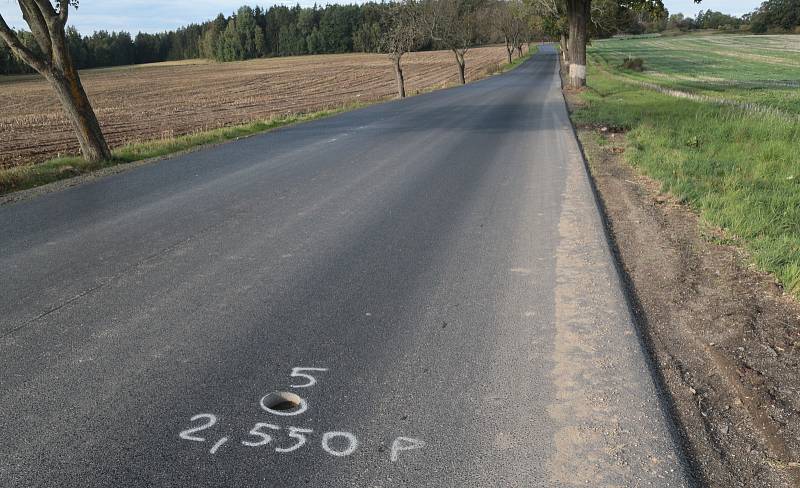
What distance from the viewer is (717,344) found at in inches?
142

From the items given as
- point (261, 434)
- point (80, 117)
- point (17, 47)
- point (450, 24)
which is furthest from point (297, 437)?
point (450, 24)

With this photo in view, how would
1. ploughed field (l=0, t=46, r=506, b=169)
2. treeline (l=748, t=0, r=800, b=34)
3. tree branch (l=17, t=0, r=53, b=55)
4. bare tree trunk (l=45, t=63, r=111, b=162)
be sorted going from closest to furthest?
tree branch (l=17, t=0, r=53, b=55) → bare tree trunk (l=45, t=63, r=111, b=162) → ploughed field (l=0, t=46, r=506, b=169) → treeline (l=748, t=0, r=800, b=34)

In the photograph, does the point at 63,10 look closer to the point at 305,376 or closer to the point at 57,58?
the point at 57,58

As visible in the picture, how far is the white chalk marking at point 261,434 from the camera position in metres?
2.75

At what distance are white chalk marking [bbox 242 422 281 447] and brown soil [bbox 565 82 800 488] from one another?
6.33 ft

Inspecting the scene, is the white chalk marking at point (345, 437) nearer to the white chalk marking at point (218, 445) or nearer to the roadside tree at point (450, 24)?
the white chalk marking at point (218, 445)

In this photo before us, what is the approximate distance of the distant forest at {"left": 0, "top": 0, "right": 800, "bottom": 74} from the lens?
108938mm

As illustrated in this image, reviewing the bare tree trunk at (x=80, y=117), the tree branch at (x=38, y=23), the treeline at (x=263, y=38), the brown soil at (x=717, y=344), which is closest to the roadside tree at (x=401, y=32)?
the bare tree trunk at (x=80, y=117)

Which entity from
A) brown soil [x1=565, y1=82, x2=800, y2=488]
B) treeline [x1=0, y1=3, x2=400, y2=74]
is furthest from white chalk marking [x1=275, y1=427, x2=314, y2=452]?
treeline [x1=0, y1=3, x2=400, y2=74]

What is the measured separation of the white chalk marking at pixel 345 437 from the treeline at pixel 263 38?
112986mm

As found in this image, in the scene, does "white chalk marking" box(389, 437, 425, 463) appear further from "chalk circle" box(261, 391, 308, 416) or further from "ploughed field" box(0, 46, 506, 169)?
"ploughed field" box(0, 46, 506, 169)

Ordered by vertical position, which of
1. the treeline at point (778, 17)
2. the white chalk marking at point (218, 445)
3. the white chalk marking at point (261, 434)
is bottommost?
the white chalk marking at point (261, 434)

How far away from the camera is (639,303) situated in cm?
427

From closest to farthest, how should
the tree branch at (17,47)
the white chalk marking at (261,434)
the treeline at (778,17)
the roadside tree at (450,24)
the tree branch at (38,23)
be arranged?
the white chalk marking at (261,434) → the tree branch at (17,47) → the tree branch at (38,23) → the roadside tree at (450,24) → the treeline at (778,17)
